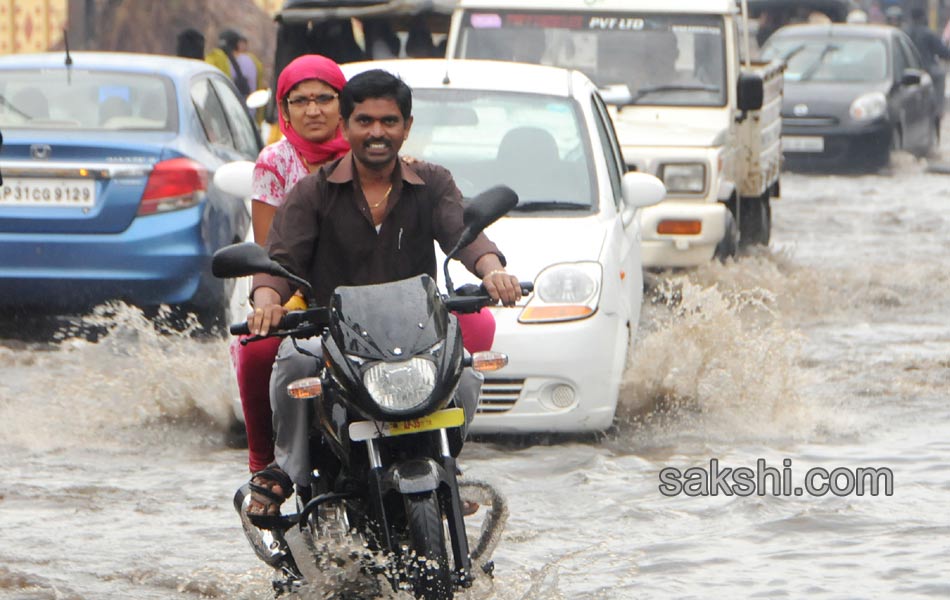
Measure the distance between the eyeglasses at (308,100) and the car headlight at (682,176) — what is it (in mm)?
6406

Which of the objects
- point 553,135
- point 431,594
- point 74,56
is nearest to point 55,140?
point 74,56

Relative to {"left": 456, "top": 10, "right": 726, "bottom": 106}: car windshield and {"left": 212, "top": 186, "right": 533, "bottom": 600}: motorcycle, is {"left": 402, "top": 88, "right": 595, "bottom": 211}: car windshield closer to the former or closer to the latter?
{"left": 212, "top": 186, "right": 533, "bottom": 600}: motorcycle

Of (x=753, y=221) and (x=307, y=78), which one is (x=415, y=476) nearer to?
(x=307, y=78)

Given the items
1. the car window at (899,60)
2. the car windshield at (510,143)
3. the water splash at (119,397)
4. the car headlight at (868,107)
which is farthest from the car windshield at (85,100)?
the car window at (899,60)

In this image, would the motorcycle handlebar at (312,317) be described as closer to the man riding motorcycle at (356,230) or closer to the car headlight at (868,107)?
the man riding motorcycle at (356,230)

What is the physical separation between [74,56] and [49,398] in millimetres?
3087

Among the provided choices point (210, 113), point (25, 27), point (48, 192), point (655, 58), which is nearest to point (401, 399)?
point (48, 192)

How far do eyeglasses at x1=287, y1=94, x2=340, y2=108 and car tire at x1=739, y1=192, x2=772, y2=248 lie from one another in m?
9.26

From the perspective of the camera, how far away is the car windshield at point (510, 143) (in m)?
8.79

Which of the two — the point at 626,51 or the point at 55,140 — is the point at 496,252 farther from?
the point at 626,51

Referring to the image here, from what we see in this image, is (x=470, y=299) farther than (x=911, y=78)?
No

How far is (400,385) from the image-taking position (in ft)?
15.4

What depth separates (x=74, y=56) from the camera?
11648mm
